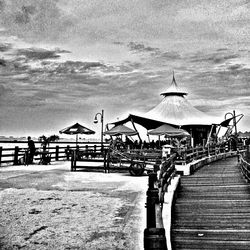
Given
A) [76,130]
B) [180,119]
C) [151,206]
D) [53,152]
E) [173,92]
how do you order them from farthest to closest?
[173,92] < [180,119] < [76,130] < [53,152] < [151,206]

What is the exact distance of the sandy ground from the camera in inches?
195

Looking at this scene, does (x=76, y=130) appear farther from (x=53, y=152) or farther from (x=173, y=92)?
(x=173, y=92)

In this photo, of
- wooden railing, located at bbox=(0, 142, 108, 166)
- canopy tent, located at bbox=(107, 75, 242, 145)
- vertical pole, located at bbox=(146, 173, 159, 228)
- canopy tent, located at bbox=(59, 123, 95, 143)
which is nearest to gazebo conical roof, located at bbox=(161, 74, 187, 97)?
canopy tent, located at bbox=(107, 75, 242, 145)

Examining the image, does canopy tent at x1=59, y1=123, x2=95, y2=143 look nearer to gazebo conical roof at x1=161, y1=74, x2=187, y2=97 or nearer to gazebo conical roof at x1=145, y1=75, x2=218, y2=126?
gazebo conical roof at x1=145, y1=75, x2=218, y2=126

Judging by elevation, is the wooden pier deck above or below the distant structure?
below

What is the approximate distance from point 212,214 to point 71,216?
4393mm

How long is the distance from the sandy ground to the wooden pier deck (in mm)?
1231

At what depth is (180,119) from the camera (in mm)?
32094

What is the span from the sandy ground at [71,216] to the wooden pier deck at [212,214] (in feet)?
4.04

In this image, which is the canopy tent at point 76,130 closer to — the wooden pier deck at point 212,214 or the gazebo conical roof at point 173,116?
the gazebo conical roof at point 173,116

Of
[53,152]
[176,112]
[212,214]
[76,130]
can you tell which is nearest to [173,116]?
[176,112]

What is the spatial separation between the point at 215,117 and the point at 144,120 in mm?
8723

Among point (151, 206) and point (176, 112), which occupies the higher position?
point (176, 112)

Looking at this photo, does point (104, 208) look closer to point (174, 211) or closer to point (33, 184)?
point (174, 211)
